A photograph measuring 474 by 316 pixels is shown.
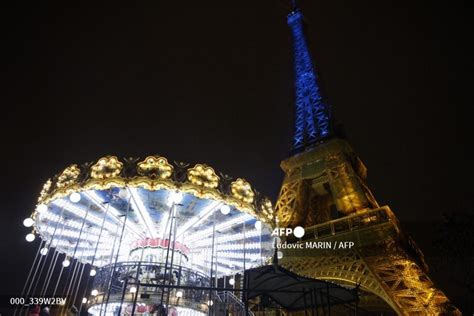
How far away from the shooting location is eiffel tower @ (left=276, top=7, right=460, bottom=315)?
46.5ft

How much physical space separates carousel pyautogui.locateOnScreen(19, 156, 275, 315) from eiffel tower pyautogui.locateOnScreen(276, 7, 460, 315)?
5.71 metres

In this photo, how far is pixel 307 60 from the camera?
36062 mm

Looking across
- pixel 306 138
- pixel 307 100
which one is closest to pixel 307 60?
pixel 307 100

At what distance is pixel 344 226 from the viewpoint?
19.3m

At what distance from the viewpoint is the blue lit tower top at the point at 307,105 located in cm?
2902

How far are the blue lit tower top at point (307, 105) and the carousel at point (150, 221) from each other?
17.6 meters

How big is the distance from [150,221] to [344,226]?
1227cm

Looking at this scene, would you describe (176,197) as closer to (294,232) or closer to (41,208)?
(41,208)

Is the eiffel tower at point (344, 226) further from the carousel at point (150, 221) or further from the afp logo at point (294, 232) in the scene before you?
the carousel at point (150, 221)

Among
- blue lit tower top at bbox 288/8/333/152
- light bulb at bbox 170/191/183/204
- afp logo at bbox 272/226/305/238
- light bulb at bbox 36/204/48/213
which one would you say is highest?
blue lit tower top at bbox 288/8/333/152

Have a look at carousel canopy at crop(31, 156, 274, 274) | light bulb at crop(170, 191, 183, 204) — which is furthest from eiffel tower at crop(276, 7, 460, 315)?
light bulb at crop(170, 191, 183, 204)

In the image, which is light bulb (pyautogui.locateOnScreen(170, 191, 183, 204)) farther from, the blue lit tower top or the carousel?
the blue lit tower top

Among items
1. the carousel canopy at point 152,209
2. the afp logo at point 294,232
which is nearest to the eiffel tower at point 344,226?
the afp logo at point 294,232

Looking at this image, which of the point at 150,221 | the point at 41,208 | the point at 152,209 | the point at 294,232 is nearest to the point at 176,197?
the point at 152,209
